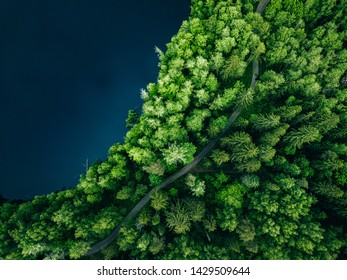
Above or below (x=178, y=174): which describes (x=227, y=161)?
above

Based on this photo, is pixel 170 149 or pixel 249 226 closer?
pixel 249 226

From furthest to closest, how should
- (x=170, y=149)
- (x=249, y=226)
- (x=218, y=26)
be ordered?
(x=218, y=26), (x=170, y=149), (x=249, y=226)

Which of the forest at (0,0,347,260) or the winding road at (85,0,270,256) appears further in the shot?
the winding road at (85,0,270,256)

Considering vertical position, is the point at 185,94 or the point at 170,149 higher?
the point at 185,94

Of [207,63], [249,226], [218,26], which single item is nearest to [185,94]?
[207,63]

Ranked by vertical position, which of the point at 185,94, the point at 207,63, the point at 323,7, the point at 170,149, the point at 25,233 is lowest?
the point at 25,233

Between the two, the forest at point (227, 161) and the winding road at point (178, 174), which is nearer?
the forest at point (227, 161)

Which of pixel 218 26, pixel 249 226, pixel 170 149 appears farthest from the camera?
pixel 218 26

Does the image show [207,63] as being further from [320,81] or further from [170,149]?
[320,81]
